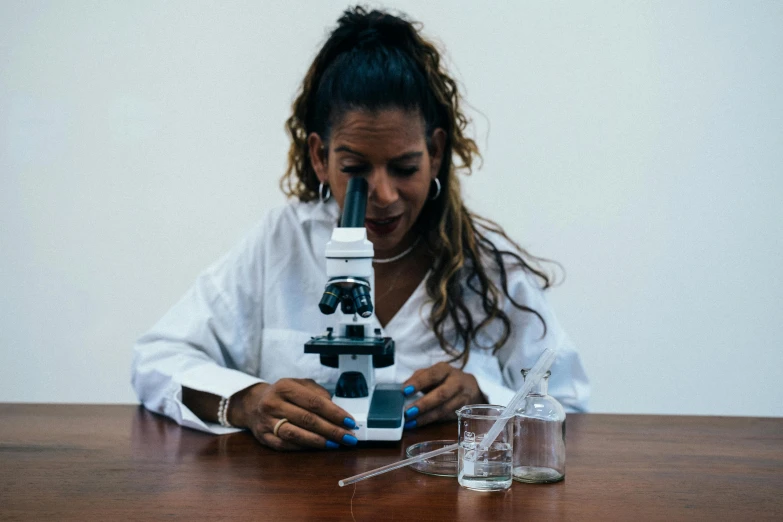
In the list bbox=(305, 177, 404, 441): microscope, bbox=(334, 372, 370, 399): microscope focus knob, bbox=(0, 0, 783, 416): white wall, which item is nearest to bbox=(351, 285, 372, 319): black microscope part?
bbox=(305, 177, 404, 441): microscope

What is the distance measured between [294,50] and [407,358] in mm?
1292

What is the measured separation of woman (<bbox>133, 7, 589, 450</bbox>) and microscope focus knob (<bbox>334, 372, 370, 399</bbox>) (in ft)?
1.06

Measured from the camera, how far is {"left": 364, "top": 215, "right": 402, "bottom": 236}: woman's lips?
5.49 ft

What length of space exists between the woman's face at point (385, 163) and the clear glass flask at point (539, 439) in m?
0.65

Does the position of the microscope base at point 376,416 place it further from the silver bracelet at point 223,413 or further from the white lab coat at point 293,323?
the white lab coat at point 293,323

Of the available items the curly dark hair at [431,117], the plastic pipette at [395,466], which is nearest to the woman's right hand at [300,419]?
the plastic pipette at [395,466]

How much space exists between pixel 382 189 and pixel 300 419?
551mm

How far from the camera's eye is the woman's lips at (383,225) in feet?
5.49

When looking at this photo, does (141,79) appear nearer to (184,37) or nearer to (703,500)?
(184,37)

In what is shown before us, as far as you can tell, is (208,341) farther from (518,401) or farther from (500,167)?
(500,167)

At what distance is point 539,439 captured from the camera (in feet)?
3.61

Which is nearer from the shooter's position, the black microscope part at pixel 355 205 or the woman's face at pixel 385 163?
the black microscope part at pixel 355 205

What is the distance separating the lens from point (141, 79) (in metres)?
2.59

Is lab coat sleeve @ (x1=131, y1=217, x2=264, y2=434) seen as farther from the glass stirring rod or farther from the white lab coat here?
the glass stirring rod
